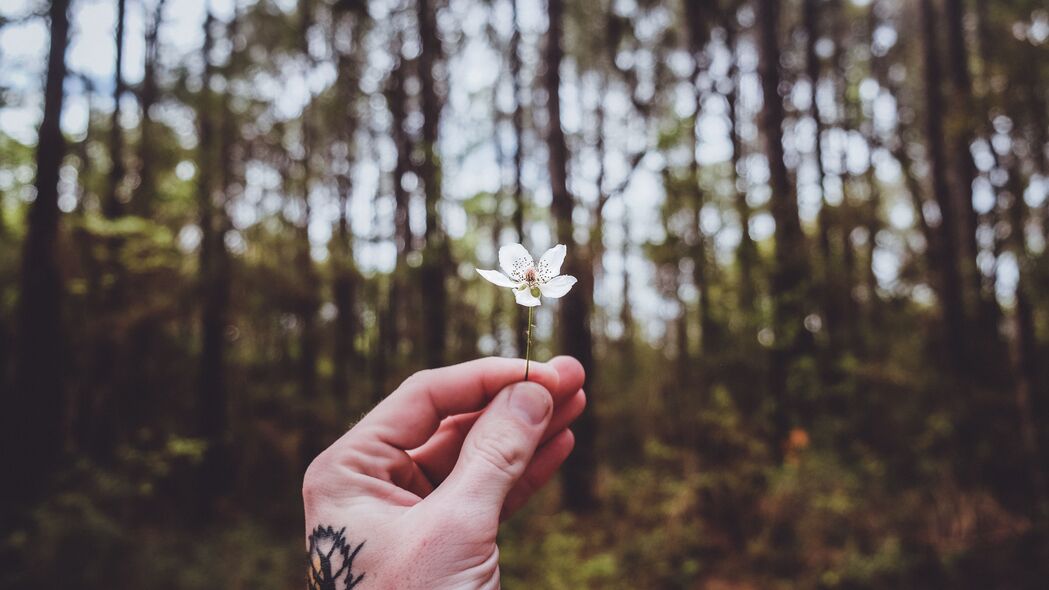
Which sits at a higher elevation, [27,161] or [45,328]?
[27,161]

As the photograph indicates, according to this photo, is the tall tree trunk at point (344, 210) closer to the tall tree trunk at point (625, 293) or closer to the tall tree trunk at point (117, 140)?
the tall tree trunk at point (117, 140)

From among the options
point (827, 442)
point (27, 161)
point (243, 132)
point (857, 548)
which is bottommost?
point (857, 548)

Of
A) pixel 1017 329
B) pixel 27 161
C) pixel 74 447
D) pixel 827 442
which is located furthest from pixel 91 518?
pixel 1017 329

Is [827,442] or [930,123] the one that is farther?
[930,123]

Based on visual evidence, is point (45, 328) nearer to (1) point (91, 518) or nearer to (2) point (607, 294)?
(1) point (91, 518)

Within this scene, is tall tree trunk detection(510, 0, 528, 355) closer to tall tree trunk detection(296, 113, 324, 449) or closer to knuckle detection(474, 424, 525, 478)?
tall tree trunk detection(296, 113, 324, 449)

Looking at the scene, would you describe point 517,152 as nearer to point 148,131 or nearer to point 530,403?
point 148,131

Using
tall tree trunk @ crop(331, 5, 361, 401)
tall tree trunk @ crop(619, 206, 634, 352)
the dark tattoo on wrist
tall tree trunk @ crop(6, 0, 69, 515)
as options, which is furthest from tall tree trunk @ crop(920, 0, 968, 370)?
tall tree trunk @ crop(6, 0, 69, 515)
